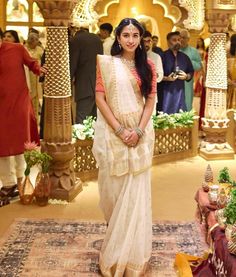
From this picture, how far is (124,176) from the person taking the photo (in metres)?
3.63

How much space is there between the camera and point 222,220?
3422mm

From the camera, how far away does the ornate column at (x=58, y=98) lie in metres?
5.37

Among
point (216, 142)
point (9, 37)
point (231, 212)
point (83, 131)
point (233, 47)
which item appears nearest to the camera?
point (231, 212)

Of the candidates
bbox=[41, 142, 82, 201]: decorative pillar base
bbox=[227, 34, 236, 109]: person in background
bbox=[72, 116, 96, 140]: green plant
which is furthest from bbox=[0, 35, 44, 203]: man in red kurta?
bbox=[227, 34, 236, 109]: person in background

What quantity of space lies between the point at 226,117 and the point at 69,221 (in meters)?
3.35

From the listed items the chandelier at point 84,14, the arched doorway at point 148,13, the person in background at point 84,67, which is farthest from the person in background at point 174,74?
the arched doorway at point 148,13

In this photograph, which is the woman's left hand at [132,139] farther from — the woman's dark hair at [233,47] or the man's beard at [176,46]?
the woman's dark hair at [233,47]

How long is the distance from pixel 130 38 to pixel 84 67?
318 centimetres

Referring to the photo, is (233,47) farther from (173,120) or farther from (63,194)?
(63,194)

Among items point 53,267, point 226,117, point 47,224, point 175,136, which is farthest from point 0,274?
point 226,117

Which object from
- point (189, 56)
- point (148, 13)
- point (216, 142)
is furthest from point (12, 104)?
point (148, 13)

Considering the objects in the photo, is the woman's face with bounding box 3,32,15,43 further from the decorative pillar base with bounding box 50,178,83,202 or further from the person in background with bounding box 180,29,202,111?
the person in background with bounding box 180,29,202,111

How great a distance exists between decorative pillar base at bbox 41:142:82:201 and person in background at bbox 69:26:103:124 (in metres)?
1.25

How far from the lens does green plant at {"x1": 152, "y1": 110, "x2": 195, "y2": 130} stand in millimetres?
6961
